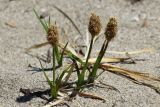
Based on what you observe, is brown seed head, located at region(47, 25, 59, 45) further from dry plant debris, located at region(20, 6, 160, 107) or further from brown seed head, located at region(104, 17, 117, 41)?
brown seed head, located at region(104, 17, 117, 41)

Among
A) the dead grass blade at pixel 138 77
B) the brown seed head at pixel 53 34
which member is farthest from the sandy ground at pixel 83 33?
the brown seed head at pixel 53 34

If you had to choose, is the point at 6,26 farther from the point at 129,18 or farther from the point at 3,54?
the point at 129,18

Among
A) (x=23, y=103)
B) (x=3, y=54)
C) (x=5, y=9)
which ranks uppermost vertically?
(x=5, y=9)

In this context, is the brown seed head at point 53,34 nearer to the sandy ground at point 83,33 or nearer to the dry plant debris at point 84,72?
the dry plant debris at point 84,72

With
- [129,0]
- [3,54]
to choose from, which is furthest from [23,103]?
[129,0]

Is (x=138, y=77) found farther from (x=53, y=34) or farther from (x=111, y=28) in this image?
(x=53, y=34)

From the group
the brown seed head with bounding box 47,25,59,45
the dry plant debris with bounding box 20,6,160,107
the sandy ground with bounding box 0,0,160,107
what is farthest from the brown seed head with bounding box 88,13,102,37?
the sandy ground with bounding box 0,0,160,107
